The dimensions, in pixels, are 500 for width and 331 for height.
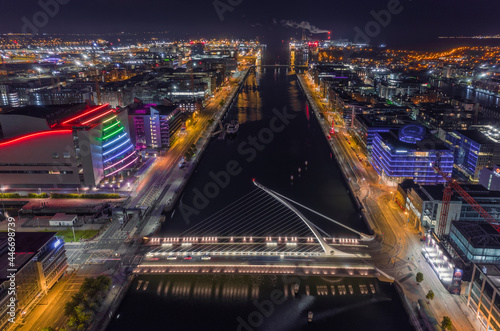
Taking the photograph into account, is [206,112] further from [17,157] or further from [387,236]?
[387,236]

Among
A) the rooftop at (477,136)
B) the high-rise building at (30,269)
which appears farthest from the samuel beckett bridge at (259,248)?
the rooftop at (477,136)

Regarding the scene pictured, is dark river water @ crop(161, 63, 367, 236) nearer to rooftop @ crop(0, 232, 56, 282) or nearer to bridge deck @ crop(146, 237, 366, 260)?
bridge deck @ crop(146, 237, 366, 260)

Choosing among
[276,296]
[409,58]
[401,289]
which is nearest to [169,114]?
[276,296]

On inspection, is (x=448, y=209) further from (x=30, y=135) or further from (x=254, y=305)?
(x=30, y=135)

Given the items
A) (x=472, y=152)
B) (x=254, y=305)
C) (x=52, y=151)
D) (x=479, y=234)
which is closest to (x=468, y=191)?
(x=479, y=234)

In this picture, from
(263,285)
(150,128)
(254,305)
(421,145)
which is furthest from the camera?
(150,128)
